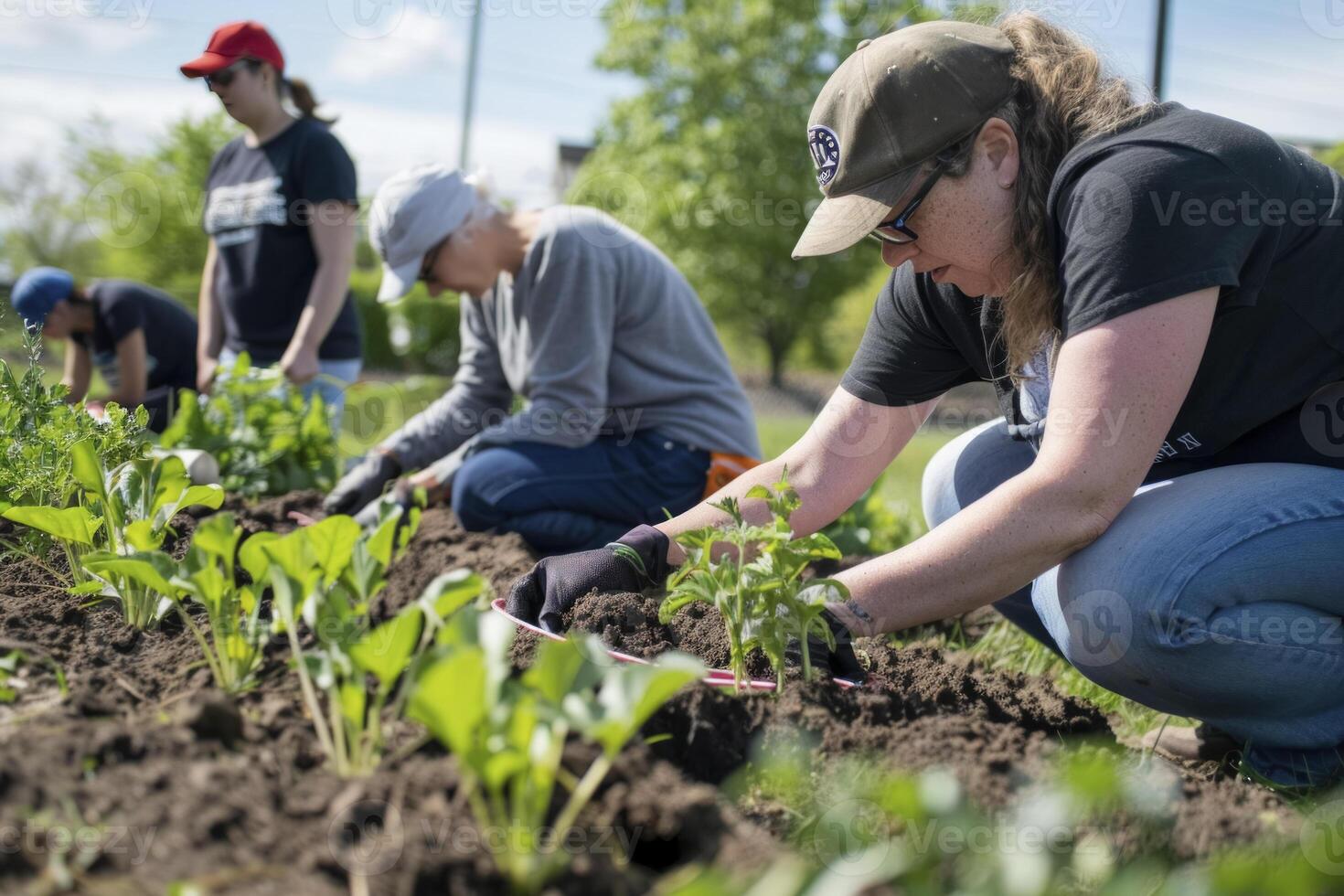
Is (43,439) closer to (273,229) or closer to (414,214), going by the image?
(414,214)

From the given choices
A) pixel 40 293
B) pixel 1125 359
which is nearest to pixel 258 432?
pixel 40 293

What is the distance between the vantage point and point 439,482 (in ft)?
11.9

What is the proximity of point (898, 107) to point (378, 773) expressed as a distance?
1249 mm

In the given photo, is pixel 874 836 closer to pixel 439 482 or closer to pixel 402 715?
pixel 402 715

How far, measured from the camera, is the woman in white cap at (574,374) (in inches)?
131

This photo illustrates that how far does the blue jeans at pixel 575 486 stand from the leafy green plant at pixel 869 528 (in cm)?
47

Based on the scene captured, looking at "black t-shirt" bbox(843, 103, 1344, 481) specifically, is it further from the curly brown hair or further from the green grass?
the green grass

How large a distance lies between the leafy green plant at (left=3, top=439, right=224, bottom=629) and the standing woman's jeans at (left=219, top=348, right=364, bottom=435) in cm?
213

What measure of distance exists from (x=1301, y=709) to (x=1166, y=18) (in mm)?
6237

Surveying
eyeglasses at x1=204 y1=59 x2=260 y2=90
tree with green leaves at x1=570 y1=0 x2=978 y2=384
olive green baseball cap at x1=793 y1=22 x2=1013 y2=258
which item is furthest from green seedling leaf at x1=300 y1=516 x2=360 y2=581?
tree with green leaves at x1=570 y1=0 x2=978 y2=384

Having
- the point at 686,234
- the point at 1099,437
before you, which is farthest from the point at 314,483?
the point at 686,234

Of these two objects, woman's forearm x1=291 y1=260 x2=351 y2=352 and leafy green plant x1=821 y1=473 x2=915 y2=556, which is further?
woman's forearm x1=291 y1=260 x2=351 y2=352

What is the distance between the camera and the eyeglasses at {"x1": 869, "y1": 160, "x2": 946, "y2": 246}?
1.74m

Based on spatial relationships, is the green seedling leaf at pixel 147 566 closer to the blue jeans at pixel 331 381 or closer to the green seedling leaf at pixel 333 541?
the green seedling leaf at pixel 333 541
